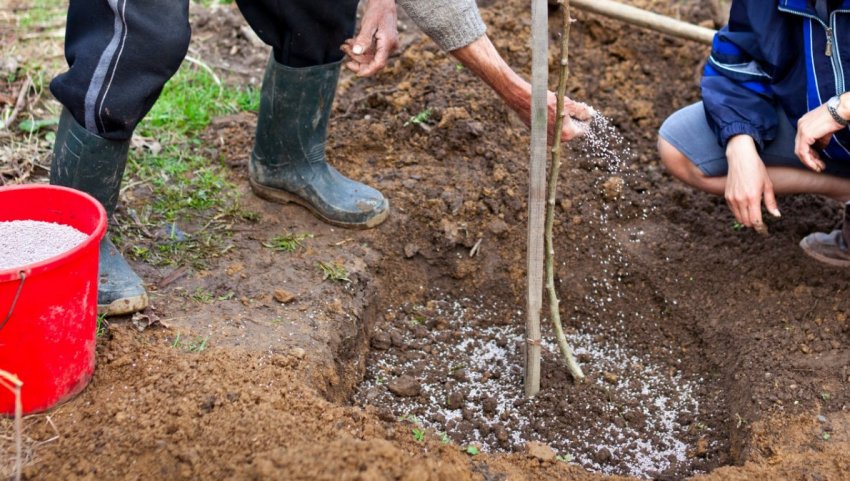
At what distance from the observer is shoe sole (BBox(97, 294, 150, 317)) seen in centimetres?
245

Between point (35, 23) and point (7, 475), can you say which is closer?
point (7, 475)

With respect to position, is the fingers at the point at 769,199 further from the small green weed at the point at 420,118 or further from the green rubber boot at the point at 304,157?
the small green weed at the point at 420,118

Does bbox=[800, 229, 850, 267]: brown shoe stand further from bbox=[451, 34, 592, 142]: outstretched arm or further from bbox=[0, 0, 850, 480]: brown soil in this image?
bbox=[451, 34, 592, 142]: outstretched arm

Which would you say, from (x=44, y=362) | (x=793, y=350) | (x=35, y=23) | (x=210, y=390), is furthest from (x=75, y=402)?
(x=35, y=23)

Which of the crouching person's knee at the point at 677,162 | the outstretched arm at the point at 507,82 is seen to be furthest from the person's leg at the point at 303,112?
the crouching person's knee at the point at 677,162

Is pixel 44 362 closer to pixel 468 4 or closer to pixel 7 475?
pixel 7 475

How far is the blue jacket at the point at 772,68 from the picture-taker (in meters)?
2.54

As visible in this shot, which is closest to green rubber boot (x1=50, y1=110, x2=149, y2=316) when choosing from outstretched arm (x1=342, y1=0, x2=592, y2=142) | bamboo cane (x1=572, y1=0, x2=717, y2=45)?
outstretched arm (x1=342, y1=0, x2=592, y2=142)

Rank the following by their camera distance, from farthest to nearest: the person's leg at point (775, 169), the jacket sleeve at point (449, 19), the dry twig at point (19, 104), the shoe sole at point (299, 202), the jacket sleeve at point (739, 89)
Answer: the dry twig at point (19, 104) < the shoe sole at point (299, 202) < the person's leg at point (775, 169) < the jacket sleeve at point (739, 89) < the jacket sleeve at point (449, 19)

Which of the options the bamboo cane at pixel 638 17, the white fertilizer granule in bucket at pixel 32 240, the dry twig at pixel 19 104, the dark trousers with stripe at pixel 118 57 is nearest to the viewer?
the white fertilizer granule in bucket at pixel 32 240

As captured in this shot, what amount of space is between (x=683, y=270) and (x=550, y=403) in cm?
86

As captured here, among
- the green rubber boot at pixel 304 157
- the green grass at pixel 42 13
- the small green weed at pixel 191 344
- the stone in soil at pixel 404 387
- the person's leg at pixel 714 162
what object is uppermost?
the person's leg at pixel 714 162

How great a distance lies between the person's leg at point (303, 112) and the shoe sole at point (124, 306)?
811 millimetres

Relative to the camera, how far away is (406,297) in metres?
3.16
